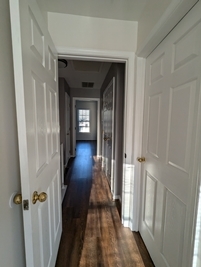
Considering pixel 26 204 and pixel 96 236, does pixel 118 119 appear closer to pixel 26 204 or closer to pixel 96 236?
pixel 96 236

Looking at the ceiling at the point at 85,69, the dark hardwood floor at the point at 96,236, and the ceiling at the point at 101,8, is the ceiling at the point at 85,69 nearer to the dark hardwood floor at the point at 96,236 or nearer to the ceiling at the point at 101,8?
the ceiling at the point at 101,8

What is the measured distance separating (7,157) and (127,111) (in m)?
1.26

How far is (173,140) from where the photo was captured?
104cm

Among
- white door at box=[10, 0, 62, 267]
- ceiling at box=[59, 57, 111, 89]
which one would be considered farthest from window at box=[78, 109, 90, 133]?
white door at box=[10, 0, 62, 267]

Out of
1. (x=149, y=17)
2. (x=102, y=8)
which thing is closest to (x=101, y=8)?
(x=102, y=8)

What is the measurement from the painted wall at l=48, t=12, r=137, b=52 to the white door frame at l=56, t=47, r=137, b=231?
59mm

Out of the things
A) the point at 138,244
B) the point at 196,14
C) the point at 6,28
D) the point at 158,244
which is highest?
the point at 196,14

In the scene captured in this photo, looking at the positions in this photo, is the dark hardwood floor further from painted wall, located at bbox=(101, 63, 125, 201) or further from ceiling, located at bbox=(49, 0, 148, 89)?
ceiling, located at bbox=(49, 0, 148, 89)

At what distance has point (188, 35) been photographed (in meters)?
0.89

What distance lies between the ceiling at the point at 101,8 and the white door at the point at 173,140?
17.8 inches

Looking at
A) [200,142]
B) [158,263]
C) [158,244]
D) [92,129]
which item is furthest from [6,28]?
[92,129]

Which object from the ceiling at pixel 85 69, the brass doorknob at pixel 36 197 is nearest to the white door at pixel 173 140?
the brass doorknob at pixel 36 197

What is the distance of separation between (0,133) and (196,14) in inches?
49.8

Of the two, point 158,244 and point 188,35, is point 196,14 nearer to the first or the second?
point 188,35
